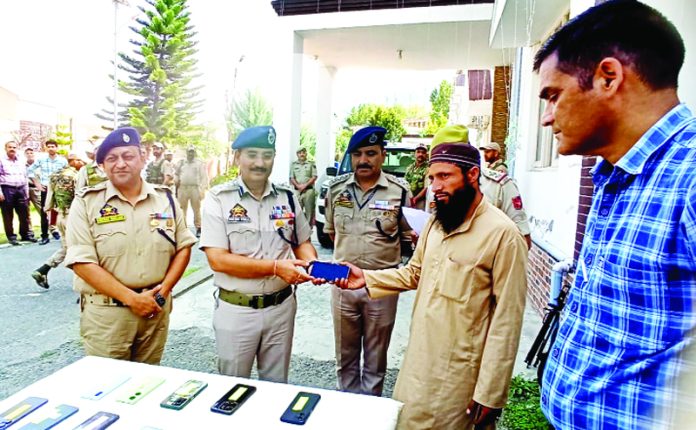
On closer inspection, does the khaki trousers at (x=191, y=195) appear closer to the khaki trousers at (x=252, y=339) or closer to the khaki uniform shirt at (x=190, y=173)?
the khaki uniform shirt at (x=190, y=173)

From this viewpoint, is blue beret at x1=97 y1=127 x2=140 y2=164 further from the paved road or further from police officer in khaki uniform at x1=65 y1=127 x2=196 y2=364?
the paved road

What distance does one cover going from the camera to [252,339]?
222 cm

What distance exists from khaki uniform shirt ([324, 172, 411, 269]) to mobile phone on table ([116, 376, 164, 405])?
5.44 ft

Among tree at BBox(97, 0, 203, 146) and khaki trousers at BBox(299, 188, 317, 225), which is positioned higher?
tree at BBox(97, 0, 203, 146)

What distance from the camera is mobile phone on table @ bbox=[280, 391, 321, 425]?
1.24m

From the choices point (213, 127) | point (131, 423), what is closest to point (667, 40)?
point (131, 423)

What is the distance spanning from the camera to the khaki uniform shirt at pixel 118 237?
2.19 meters

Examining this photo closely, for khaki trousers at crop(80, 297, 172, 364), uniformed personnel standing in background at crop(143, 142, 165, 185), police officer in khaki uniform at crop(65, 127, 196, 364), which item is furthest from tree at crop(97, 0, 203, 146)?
khaki trousers at crop(80, 297, 172, 364)

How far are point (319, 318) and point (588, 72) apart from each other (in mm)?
3755

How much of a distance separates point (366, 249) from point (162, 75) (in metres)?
4.99

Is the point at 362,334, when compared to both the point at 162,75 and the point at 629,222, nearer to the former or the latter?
the point at 629,222

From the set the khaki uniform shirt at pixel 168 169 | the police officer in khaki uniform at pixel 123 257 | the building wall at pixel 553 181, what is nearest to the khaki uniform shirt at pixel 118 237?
the police officer in khaki uniform at pixel 123 257

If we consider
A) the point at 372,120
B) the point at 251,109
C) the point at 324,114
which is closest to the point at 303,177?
the point at 324,114

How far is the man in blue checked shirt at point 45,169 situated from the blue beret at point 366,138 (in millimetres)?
7300
